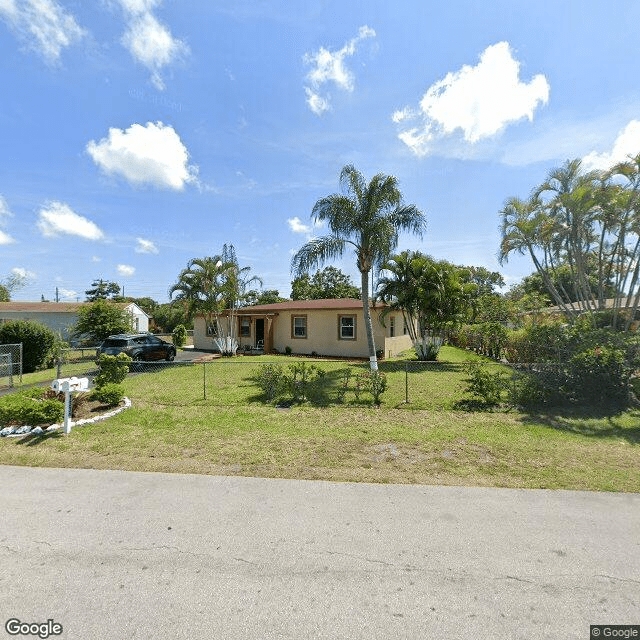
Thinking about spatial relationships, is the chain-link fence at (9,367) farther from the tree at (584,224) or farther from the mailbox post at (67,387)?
the tree at (584,224)

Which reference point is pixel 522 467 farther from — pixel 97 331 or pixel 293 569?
pixel 97 331

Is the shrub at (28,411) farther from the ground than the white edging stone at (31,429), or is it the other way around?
the shrub at (28,411)

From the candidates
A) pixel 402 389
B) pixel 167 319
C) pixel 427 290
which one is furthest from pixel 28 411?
pixel 167 319

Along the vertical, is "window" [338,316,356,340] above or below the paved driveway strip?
above

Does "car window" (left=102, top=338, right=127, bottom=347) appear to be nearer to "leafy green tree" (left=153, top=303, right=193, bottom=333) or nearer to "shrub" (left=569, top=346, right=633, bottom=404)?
"shrub" (left=569, top=346, right=633, bottom=404)

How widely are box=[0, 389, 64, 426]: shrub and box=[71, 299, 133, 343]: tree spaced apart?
1669 centimetres

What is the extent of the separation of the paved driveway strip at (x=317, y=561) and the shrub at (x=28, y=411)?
8.84 feet

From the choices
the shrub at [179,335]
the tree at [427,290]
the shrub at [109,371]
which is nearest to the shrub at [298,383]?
the shrub at [109,371]

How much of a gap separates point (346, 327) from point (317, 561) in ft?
55.9

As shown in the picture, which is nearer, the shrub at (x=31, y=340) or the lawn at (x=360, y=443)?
the lawn at (x=360, y=443)

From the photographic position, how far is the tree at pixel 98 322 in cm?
2186

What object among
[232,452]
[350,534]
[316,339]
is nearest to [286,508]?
[350,534]

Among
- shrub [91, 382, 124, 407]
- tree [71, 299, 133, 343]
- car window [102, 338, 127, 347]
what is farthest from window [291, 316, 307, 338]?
shrub [91, 382, 124, 407]

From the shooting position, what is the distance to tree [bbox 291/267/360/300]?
43094 millimetres
